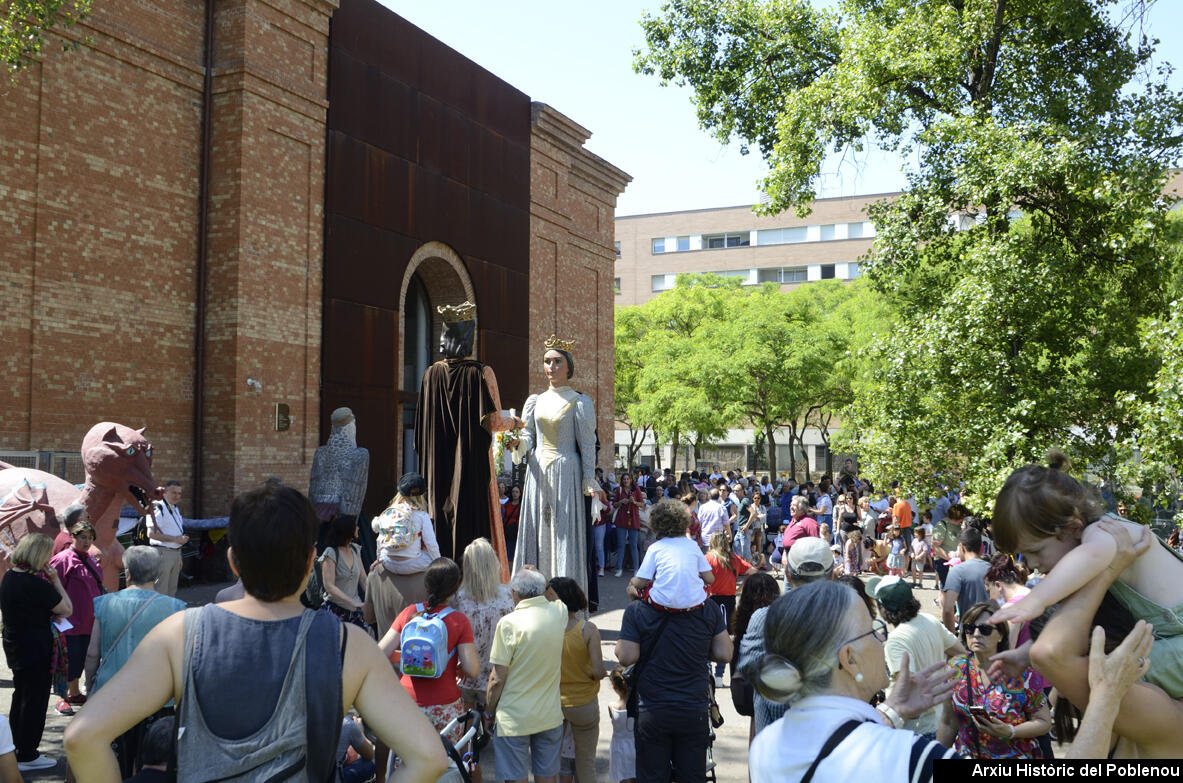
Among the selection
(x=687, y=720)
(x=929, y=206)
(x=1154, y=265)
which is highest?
(x=929, y=206)

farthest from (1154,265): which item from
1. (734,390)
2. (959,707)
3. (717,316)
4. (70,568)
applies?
(717,316)

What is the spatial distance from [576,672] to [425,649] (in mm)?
953

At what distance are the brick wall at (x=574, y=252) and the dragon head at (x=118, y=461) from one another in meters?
13.8

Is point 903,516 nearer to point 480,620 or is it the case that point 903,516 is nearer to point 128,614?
point 480,620

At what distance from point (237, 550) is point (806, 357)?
117ft

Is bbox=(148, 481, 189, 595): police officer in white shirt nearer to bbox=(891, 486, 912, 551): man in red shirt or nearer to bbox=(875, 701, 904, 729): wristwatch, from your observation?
bbox=(875, 701, 904, 729): wristwatch

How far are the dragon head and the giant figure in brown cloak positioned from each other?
2.50 m

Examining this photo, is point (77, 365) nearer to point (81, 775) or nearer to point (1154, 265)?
point (81, 775)

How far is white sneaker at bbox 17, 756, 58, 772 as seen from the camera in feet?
20.2

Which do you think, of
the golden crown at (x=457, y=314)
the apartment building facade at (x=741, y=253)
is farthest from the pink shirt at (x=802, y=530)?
the apartment building facade at (x=741, y=253)

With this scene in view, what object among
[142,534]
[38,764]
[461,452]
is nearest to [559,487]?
[461,452]

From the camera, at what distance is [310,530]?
2576 mm

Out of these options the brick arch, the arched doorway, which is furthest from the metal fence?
the brick arch

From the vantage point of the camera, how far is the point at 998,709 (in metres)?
4.20
